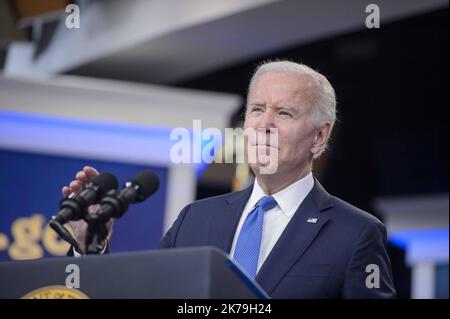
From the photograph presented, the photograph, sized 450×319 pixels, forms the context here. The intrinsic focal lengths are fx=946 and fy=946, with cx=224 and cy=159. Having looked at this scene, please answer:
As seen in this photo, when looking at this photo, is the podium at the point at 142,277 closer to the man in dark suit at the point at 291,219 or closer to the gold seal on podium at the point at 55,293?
the gold seal on podium at the point at 55,293

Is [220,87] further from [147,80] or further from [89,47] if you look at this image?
[89,47]

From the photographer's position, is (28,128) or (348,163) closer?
(28,128)

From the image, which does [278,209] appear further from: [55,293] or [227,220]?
[55,293]

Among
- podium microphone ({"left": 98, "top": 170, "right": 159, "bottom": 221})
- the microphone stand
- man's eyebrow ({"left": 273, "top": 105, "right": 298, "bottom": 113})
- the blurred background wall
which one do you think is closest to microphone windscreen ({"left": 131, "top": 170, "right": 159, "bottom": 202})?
podium microphone ({"left": 98, "top": 170, "right": 159, "bottom": 221})

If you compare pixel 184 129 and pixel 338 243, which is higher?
pixel 184 129

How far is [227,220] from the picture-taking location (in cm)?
243

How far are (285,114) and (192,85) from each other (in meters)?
4.38

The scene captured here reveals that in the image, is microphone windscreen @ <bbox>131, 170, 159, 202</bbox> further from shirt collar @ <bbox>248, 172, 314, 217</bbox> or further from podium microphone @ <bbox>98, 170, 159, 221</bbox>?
shirt collar @ <bbox>248, 172, 314, 217</bbox>

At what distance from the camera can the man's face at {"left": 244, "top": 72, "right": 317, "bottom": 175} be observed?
2.45m

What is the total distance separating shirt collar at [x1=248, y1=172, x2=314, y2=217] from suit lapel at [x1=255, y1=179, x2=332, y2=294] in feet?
0.08
